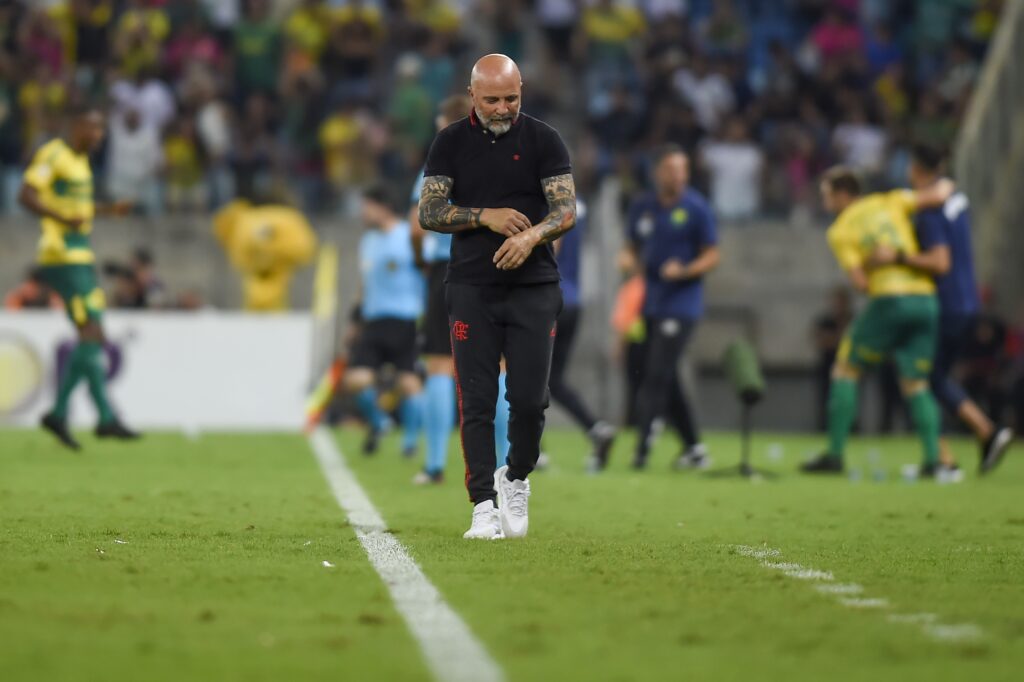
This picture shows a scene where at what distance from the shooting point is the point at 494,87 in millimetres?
7363

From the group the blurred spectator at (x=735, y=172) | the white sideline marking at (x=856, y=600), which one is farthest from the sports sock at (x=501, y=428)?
the blurred spectator at (x=735, y=172)

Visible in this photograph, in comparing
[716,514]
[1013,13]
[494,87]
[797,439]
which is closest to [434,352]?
[716,514]

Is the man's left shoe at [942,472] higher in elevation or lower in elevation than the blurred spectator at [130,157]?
lower

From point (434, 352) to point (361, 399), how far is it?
12.6 feet

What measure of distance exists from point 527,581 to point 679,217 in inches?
289

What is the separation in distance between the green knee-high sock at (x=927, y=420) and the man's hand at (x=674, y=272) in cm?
179

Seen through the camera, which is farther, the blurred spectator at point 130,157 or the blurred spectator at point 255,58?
the blurred spectator at point 255,58

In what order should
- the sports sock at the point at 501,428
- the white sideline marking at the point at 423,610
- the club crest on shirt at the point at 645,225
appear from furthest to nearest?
the club crest on shirt at the point at 645,225 → the sports sock at the point at 501,428 → the white sideline marking at the point at 423,610

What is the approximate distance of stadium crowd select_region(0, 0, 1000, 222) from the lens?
21656 mm

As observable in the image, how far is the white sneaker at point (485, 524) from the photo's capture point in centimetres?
746

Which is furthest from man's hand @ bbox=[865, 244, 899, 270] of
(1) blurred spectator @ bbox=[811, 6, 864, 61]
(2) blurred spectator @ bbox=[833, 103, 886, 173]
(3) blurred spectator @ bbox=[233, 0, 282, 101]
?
(3) blurred spectator @ bbox=[233, 0, 282, 101]

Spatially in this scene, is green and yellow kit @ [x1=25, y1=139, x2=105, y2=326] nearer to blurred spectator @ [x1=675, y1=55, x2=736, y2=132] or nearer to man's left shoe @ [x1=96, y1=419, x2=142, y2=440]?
man's left shoe @ [x1=96, y1=419, x2=142, y2=440]

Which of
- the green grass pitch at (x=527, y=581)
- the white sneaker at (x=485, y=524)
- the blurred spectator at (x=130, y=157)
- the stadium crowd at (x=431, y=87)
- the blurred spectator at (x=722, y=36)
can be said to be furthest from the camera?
the blurred spectator at (x=722, y=36)

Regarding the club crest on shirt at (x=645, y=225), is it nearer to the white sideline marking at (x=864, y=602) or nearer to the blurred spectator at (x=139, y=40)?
the white sideline marking at (x=864, y=602)
